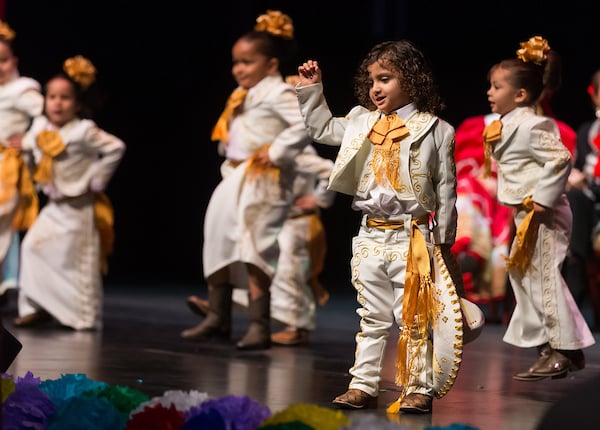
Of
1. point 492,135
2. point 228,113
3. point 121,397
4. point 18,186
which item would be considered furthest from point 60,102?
point 121,397

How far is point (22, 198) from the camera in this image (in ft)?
21.0

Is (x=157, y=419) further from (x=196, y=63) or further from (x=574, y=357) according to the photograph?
(x=196, y=63)

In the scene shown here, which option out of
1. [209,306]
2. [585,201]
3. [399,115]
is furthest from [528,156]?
[585,201]

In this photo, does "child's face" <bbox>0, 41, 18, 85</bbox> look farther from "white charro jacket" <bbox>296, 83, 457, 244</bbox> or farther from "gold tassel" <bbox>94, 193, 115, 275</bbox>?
"white charro jacket" <bbox>296, 83, 457, 244</bbox>

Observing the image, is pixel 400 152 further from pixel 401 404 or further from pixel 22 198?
pixel 22 198

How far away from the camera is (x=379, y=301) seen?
383 cm

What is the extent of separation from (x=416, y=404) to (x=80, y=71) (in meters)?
3.12

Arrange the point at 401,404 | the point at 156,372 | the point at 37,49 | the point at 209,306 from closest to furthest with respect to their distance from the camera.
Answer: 1. the point at 401,404
2. the point at 156,372
3. the point at 209,306
4. the point at 37,49

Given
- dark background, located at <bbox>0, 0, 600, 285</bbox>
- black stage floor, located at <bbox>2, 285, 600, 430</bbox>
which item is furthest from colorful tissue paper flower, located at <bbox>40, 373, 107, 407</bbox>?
dark background, located at <bbox>0, 0, 600, 285</bbox>

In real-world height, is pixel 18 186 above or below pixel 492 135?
below

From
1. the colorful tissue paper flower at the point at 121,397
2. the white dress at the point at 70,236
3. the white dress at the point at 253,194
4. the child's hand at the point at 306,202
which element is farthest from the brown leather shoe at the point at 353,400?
the white dress at the point at 70,236

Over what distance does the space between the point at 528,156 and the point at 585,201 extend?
2.20 m

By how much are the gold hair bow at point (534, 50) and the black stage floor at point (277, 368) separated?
1.12m

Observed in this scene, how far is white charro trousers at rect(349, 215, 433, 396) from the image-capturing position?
149 inches
